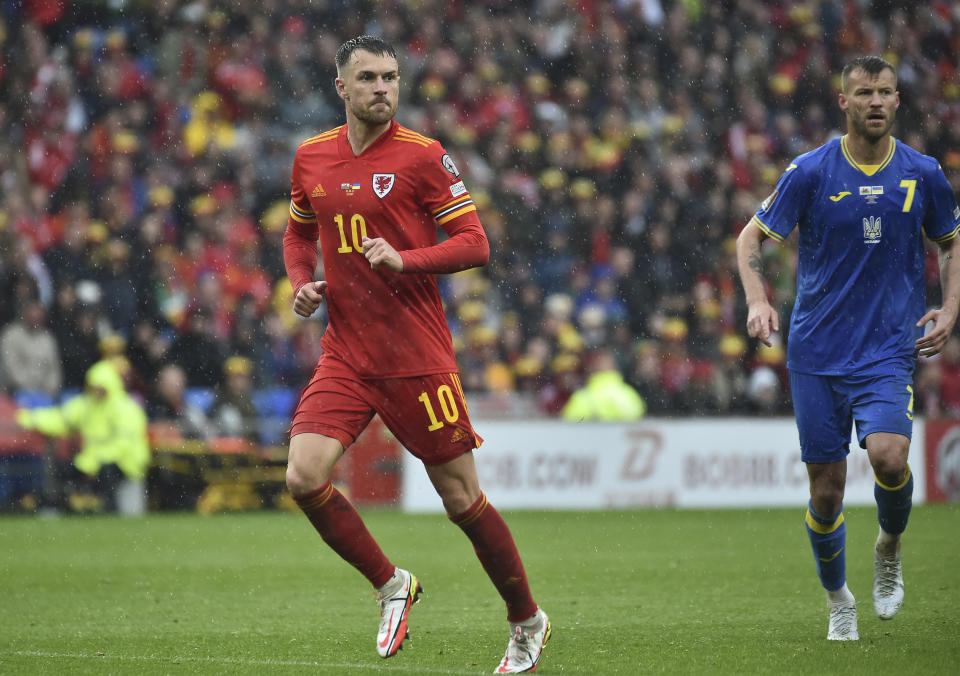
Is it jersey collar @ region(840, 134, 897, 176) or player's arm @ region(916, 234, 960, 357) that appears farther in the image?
jersey collar @ region(840, 134, 897, 176)

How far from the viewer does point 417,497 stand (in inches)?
622

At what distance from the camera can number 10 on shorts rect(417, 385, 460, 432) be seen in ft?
18.6

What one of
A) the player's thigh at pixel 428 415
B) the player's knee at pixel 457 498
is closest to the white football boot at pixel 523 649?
the player's knee at pixel 457 498

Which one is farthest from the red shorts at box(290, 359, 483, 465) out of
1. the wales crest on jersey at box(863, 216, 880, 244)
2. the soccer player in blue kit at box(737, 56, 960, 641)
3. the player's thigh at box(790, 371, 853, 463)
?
the wales crest on jersey at box(863, 216, 880, 244)

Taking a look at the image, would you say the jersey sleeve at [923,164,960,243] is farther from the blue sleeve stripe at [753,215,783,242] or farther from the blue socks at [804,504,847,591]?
the blue socks at [804,504,847,591]

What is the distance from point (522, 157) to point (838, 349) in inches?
531

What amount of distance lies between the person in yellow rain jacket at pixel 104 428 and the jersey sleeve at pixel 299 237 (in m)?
9.75

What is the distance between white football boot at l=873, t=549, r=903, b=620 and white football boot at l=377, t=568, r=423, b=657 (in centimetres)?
242

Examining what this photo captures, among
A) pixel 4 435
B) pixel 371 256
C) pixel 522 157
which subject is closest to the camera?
pixel 371 256

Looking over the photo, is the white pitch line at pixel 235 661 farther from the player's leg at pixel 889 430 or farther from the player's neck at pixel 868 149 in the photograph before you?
the player's neck at pixel 868 149

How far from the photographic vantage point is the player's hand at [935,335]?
20.6 feet

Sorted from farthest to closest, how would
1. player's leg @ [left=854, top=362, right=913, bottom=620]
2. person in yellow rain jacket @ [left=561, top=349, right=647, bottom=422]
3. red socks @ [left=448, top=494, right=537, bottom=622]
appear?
person in yellow rain jacket @ [left=561, top=349, right=647, bottom=422] → player's leg @ [left=854, top=362, right=913, bottom=620] → red socks @ [left=448, top=494, right=537, bottom=622]

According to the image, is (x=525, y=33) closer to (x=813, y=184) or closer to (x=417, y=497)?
(x=417, y=497)

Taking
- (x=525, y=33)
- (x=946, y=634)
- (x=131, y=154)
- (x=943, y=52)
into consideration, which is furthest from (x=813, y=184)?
(x=943, y=52)
